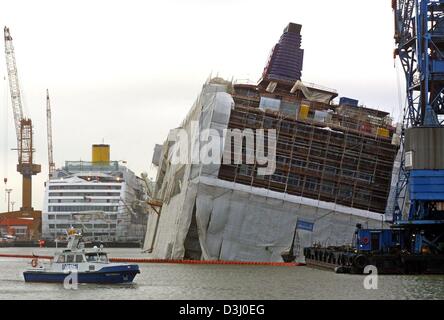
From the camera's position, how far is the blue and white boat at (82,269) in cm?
7162

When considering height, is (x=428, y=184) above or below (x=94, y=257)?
above

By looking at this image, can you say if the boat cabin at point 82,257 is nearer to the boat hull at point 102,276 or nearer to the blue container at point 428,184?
the boat hull at point 102,276

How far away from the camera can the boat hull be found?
71.5 metres

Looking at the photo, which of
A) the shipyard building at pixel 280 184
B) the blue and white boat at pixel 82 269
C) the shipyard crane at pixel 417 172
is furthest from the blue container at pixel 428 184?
the blue and white boat at pixel 82 269

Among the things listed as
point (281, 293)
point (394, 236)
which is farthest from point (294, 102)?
point (281, 293)

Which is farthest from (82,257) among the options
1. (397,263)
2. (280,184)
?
(280,184)

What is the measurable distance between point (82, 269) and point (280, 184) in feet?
121

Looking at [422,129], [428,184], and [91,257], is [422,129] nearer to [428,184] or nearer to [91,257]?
[428,184]

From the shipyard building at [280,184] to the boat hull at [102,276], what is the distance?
31.2 m

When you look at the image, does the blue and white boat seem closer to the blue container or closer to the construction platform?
the construction platform

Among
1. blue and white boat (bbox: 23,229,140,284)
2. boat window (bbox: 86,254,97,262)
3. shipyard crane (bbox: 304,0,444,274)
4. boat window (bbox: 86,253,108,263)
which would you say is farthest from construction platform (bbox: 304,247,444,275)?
boat window (bbox: 86,254,97,262)

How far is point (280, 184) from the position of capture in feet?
344
